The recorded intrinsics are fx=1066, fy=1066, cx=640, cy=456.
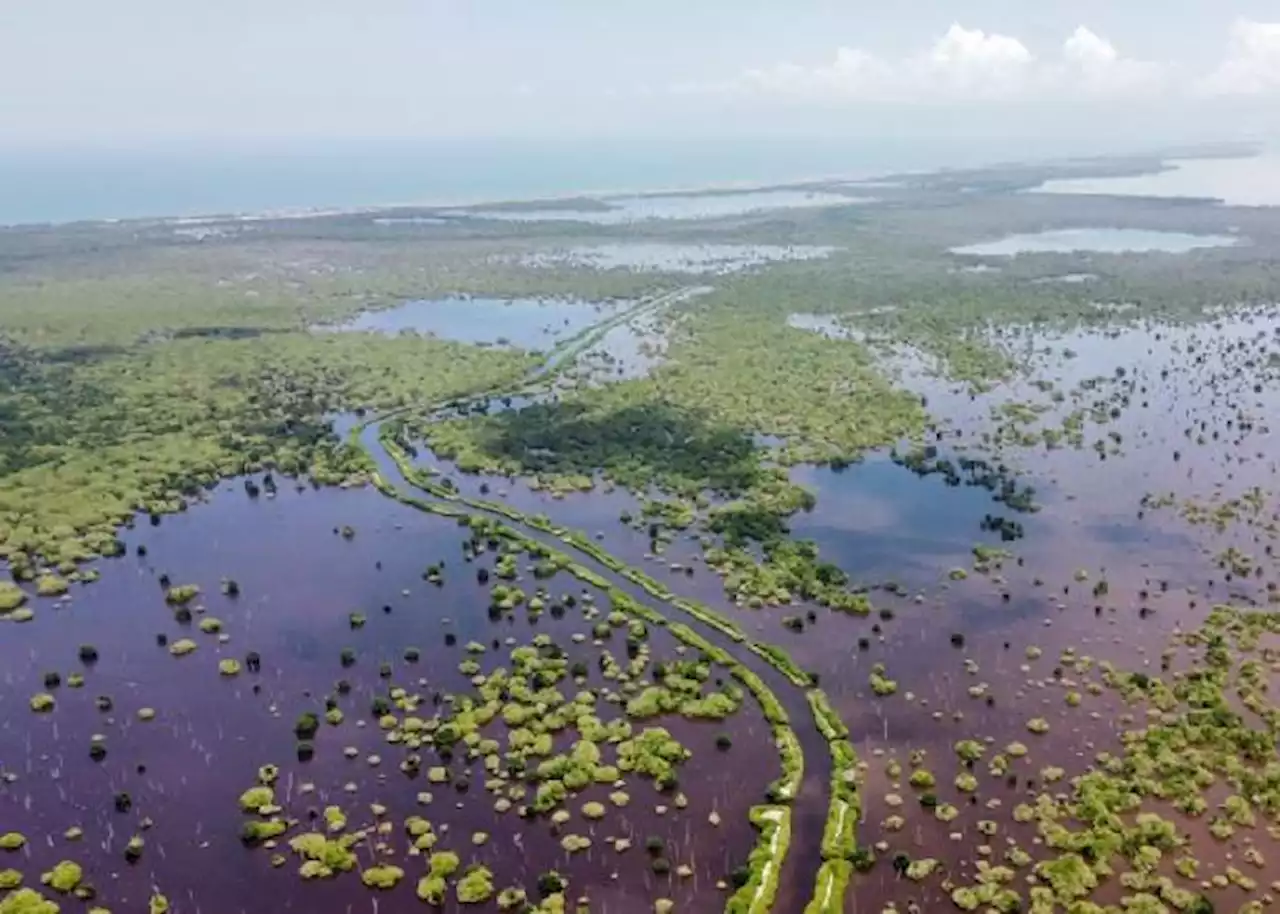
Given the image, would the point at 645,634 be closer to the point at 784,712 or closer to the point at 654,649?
the point at 654,649

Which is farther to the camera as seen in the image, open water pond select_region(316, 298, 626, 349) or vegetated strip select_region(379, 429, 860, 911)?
open water pond select_region(316, 298, 626, 349)

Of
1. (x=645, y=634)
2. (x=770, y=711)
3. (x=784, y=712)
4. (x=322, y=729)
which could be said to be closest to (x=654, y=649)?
(x=645, y=634)

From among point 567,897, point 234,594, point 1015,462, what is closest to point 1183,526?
point 1015,462

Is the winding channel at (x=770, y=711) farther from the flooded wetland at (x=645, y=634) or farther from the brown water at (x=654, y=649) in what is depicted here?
the brown water at (x=654, y=649)

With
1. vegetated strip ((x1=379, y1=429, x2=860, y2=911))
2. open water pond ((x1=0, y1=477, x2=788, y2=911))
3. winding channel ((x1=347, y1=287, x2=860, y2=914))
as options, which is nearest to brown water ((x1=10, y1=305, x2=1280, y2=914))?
open water pond ((x1=0, y1=477, x2=788, y2=911))

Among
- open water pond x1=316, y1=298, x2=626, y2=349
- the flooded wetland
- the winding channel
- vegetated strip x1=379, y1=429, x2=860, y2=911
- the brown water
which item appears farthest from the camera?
open water pond x1=316, y1=298, x2=626, y2=349

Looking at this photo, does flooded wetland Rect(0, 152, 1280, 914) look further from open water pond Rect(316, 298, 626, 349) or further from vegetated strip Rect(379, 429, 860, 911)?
open water pond Rect(316, 298, 626, 349)
